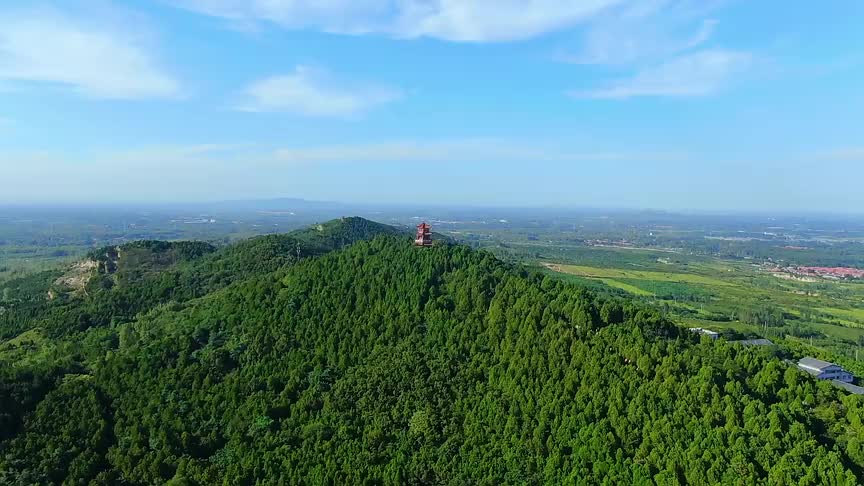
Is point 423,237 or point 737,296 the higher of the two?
point 423,237

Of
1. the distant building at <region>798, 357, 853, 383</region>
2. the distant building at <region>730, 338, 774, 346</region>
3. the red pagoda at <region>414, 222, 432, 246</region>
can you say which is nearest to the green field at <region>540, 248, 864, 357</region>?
the distant building at <region>730, 338, 774, 346</region>

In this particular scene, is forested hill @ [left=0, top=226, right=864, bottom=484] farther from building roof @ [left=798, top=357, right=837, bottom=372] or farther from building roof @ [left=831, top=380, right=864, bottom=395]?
building roof @ [left=798, top=357, right=837, bottom=372]

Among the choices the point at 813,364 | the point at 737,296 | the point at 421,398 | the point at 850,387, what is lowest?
the point at 737,296

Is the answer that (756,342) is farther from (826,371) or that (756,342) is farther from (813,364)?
(826,371)

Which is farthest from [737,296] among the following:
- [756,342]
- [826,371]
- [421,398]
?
[421,398]

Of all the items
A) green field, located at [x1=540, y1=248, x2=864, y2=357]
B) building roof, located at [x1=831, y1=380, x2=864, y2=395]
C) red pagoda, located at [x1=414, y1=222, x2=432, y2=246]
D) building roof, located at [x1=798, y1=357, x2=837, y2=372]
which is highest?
red pagoda, located at [x1=414, y1=222, x2=432, y2=246]

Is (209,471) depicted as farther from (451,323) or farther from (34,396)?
(451,323)

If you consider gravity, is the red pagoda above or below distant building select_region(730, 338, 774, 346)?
above

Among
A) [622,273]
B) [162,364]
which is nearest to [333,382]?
[162,364]
